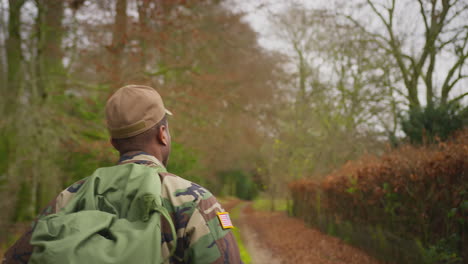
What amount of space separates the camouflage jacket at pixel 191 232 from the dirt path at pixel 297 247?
7.07m

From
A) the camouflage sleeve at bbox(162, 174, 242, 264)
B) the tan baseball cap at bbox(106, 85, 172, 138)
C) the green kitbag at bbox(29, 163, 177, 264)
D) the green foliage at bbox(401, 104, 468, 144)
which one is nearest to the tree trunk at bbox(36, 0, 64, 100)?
the tan baseball cap at bbox(106, 85, 172, 138)

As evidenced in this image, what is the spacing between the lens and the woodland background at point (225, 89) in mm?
8102

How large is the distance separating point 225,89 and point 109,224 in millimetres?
11274

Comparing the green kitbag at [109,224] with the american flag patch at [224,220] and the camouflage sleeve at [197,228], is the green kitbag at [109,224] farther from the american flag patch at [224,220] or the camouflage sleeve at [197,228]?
the american flag patch at [224,220]

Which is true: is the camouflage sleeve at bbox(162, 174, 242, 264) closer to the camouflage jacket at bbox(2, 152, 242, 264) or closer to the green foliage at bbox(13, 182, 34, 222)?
the camouflage jacket at bbox(2, 152, 242, 264)

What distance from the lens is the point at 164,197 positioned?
5.37 feet

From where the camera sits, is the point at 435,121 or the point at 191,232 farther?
the point at 435,121

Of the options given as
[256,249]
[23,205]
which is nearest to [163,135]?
[256,249]

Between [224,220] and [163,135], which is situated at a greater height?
[163,135]

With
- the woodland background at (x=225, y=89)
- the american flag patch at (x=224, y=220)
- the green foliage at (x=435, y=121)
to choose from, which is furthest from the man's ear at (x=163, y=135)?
the green foliage at (x=435, y=121)

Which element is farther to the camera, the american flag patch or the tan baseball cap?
the tan baseball cap

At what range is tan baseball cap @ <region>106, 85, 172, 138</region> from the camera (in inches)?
71.1

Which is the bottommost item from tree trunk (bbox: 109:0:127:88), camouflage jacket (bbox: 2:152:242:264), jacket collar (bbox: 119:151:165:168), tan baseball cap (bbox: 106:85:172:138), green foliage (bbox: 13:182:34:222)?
green foliage (bbox: 13:182:34:222)

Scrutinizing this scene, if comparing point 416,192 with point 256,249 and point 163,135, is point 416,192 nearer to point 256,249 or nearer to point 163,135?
point 256,249
